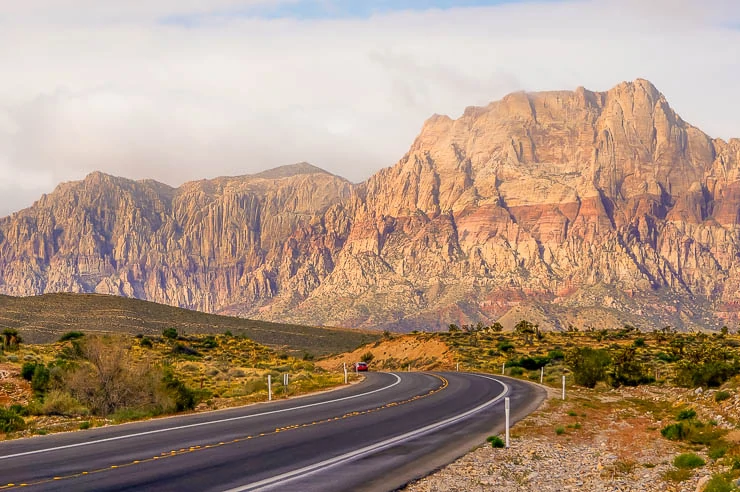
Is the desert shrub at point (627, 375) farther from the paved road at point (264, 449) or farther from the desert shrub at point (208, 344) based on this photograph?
the desert shrub at point (208, 344)

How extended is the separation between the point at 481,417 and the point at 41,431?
47.4 feet

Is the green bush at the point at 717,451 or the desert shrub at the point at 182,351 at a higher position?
the green bush at the point at 717,451

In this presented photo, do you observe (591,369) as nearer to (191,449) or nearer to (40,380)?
(40,380)

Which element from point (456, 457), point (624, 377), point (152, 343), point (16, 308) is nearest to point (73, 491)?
point (456, 457)

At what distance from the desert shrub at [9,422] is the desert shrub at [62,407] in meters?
4.86

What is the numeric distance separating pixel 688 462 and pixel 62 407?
2218 centimetres

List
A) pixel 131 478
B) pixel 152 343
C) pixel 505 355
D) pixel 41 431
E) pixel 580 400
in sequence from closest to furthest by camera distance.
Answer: pixel 131 478, pixel 41 431, pixel 580 400, pixel 152 343, pixel 505 355

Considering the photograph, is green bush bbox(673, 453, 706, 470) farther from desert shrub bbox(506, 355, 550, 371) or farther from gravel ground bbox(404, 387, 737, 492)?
desert shrub bbox(506, 355, 550, 371)

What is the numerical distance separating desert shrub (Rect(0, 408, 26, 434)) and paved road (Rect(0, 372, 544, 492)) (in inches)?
109

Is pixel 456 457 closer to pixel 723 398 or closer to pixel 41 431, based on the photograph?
pixel 41 431

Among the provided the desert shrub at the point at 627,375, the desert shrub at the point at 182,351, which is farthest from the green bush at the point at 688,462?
the desert shrub at the point at 182,351

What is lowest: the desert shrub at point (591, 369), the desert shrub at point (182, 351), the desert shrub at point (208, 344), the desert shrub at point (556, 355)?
the desert shrub at point (556, 355)

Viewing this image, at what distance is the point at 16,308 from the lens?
113m

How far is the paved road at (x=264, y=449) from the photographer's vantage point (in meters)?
15.4
